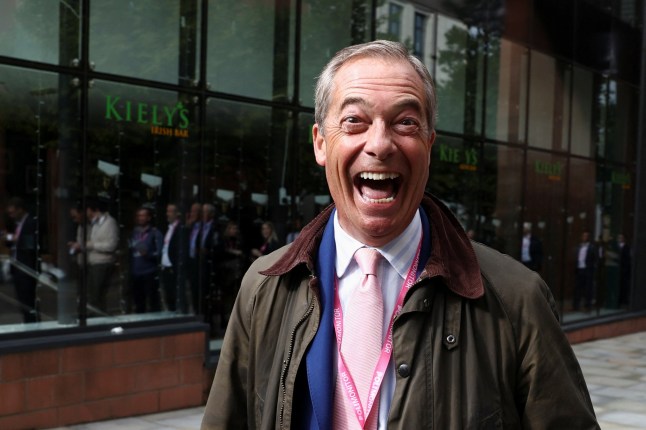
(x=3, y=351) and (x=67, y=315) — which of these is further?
(x=67, y=315)

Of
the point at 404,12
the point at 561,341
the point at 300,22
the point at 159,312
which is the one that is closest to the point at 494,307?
the point at 561,341

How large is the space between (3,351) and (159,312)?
6.40ft

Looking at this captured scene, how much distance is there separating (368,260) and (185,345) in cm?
686

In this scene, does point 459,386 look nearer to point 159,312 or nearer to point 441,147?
point 159,312

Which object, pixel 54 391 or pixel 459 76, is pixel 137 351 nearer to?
pixel 54 391

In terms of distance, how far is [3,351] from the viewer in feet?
23.6

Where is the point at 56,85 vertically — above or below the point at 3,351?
above

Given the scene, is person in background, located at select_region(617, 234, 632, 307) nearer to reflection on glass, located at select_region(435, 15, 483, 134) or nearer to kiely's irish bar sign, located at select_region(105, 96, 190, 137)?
reflection on glass, located at select_region(435, 15, 483, 134)

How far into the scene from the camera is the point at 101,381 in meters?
7.88

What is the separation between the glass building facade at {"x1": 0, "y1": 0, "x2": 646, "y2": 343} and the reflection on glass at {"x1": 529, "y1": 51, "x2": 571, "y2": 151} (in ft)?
3.26

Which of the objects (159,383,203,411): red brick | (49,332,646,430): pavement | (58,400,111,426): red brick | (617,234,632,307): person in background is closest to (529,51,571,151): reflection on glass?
(617,234,632,307): person in background

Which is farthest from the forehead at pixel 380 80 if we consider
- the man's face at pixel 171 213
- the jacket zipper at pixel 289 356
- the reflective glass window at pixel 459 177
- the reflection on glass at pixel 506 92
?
the reflection on glass at pixel 506 92

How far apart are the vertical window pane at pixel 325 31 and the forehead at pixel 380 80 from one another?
8.46 metres

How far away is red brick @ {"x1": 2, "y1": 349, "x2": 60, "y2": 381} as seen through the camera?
23.7 ft
